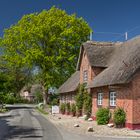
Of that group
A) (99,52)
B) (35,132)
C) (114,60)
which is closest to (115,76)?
(114,60)

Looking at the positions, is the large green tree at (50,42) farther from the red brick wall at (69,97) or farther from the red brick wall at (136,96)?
the red brick wall at (136,96)

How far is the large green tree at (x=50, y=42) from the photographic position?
62000mm

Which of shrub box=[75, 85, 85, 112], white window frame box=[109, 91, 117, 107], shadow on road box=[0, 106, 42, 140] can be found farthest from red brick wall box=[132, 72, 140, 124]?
shrub box=[75, 85, 85, 112]

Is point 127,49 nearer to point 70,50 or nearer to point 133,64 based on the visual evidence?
point 133,64

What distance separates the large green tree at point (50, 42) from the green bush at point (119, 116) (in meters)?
34.9

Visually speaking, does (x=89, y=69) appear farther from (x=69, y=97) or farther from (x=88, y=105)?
(x=69, y=97)

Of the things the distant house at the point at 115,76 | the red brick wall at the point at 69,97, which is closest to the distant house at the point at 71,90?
the red brick wall at the point at 69,97

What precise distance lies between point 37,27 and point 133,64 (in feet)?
123

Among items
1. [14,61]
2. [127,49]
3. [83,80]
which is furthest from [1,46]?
[127,49]

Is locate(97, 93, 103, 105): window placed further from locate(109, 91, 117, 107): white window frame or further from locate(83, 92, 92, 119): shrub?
locate(109, 91, 117, 107): white window frame

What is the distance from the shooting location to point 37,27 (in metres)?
62.5

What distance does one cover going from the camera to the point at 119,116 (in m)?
26.6

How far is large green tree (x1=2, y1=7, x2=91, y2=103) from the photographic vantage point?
62.0 metres

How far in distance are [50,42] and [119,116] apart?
121 ft
